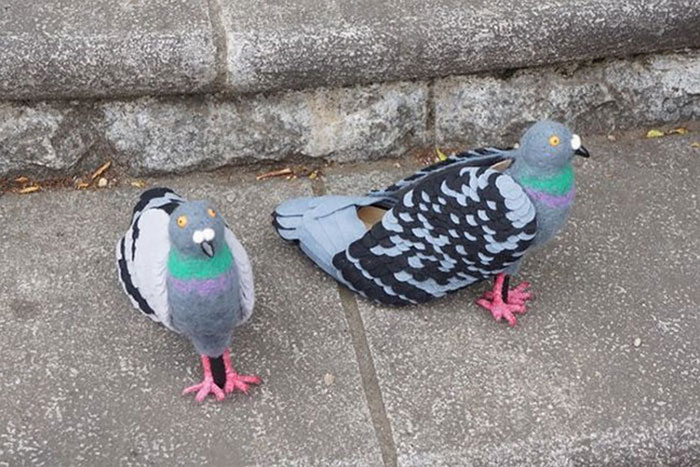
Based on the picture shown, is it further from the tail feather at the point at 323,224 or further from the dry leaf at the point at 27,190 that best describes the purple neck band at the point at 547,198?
the dry leaf at the point at 27,190

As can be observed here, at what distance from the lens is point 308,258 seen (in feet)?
6.37

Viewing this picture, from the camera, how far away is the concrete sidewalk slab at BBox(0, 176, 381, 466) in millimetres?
1604

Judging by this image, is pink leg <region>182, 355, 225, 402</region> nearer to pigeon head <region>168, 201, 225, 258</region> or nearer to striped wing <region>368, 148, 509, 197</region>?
pigeon head <region>168, 201, 225, 258</region>

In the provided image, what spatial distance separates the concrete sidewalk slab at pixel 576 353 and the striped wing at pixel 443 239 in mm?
85

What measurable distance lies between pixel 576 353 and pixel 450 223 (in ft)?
1.17

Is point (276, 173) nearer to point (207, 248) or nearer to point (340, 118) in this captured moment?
point (340, 118)

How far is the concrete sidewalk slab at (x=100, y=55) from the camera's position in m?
1.87

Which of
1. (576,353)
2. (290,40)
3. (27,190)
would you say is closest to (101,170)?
(27,190)

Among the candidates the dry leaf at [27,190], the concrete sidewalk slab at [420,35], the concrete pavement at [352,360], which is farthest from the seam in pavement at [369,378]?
the dry leaf at [27,190]

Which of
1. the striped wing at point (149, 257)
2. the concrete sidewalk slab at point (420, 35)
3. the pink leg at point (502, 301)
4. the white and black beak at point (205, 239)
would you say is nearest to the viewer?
the white and black beak at point (205, 239)

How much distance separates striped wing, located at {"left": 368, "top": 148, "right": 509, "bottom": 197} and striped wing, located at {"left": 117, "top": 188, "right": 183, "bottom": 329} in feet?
1.39

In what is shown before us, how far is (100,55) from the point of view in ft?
6.15

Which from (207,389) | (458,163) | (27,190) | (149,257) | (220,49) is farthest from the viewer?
(27,190)

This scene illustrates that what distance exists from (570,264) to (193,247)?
858 millimetres
